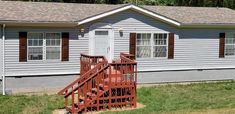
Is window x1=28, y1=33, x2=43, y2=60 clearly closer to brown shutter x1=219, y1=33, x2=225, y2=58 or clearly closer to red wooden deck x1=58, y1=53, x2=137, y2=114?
red wooden deck x1=58, y1=53, x2=137, y2=114

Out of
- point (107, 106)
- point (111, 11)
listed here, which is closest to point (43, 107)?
point (107, 106)

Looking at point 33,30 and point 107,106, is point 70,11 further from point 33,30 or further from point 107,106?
point 107,106

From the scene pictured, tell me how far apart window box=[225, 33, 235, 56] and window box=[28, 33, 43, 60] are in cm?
941

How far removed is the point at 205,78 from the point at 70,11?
741 cm

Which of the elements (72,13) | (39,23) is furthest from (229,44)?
(39,23)

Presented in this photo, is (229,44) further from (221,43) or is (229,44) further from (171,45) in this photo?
(171,45)

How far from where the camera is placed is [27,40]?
1728 centimetres

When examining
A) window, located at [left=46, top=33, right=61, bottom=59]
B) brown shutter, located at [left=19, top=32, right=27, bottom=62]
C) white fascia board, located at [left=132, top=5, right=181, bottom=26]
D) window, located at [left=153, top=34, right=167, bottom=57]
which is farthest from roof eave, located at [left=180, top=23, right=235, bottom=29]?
brown shutter, located at [left=19, top=32, right=27, bottom=62]

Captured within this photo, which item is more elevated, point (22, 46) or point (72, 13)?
point (72, 13)

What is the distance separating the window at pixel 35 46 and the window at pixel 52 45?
0.98ft

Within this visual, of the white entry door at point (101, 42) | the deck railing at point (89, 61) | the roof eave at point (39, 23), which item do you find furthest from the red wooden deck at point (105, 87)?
the white entry door at point (101, 42)

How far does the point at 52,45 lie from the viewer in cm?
1784

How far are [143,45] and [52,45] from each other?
425 cm

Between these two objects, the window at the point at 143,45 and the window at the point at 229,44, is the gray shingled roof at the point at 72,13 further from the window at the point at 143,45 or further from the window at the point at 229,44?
the window at the point at 143,45
